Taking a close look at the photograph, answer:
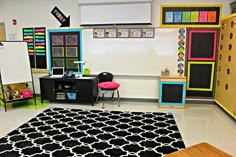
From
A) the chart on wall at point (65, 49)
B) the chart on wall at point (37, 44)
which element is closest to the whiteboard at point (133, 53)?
the chart on wall at point (65, 49)

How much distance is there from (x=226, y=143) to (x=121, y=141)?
1652 mm

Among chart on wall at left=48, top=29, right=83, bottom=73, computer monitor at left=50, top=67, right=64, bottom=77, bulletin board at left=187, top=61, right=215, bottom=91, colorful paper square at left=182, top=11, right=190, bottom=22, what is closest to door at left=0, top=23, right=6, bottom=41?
chart on wall at left=48, top=29, right=83, bottom=73

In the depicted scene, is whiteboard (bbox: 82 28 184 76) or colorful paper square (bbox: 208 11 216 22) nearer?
colorful paper square (bbox: 208 11 216 22)

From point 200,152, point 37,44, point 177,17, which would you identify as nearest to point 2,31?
point 37,44

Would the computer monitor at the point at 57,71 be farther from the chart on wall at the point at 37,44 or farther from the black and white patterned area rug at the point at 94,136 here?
the black and white patterned area rug at the point at 94,136

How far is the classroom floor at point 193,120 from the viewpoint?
130 inches

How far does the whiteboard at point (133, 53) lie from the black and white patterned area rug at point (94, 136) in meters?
1.30

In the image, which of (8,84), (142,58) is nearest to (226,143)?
(142,58)

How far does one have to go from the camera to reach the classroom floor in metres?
3.30

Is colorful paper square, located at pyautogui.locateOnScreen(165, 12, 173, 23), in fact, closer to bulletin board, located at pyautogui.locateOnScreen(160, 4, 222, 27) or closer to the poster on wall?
bulletin board, located at pyautogui.locateOnScreen(160, 4, 222, 27)

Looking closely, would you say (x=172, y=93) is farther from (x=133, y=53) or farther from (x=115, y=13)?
(x=115, y=13)

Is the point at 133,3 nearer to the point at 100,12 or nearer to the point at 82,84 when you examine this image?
the point at 100,12

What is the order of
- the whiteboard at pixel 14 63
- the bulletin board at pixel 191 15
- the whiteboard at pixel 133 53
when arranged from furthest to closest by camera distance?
the whiteboard at pixel 133 53 → the bulletin board at pixel 191 15 → the whiteboard at pixel 14 63

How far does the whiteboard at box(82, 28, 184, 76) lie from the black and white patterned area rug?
130cm
